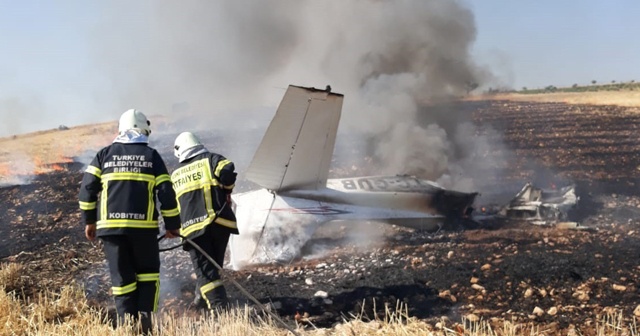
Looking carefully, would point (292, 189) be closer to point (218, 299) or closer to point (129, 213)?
point (218, 299)

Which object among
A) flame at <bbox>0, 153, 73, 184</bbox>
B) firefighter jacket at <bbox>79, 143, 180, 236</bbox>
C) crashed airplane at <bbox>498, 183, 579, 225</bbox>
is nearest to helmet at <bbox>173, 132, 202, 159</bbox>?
firefighter jacket at <bbox>79, 143, 180, 236</bbox>

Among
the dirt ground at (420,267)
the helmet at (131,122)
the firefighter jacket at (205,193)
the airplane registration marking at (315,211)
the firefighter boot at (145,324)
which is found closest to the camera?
the firefighter boot at (145,324)

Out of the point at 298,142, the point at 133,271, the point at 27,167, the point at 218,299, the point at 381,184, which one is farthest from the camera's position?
the point at 27,167

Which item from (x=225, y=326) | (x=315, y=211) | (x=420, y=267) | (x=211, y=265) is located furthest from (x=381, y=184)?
(x=225, y=326)

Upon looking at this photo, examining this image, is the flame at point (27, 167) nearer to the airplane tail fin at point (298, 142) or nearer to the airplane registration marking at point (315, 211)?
the airplane tail fin at point (298, 142)

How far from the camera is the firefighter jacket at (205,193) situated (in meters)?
5.48

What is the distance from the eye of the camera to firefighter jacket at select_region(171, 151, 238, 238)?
18.0 feet

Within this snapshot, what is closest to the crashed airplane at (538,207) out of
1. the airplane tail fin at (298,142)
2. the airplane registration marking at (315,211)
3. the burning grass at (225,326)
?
the airplane registration marking at (315,211)

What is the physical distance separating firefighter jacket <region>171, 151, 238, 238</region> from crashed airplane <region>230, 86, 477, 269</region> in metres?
1.91

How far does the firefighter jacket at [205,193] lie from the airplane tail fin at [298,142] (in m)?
1.89

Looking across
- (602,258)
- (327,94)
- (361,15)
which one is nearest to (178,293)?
(327,94)

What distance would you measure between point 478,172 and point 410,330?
42.2ft

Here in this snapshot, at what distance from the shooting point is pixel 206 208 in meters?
5.50

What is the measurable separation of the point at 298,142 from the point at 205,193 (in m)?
2.46
